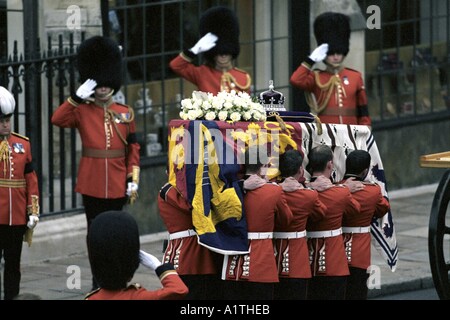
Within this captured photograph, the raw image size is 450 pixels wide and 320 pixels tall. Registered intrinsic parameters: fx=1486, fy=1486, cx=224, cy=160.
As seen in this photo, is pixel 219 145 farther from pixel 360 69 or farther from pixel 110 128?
pixel 360 69

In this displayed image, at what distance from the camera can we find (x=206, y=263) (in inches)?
369

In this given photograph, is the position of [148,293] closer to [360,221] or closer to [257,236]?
[257,236]

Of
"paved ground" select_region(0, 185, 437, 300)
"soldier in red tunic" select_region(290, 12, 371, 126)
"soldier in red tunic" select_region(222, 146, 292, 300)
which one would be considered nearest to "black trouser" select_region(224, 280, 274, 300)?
"soldier in red tunic" select_region(222, 146, 292, 300)

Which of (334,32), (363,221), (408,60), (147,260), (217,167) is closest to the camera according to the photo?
(147,260)

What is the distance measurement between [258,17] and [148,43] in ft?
5.36

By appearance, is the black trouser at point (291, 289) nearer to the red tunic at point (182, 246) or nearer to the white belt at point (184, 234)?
the red tunic at point (182, 246)

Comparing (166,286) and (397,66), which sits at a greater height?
(397,66)

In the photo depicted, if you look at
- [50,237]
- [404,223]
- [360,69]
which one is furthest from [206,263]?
[360,69]

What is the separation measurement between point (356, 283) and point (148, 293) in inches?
141

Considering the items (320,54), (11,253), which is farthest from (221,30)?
(11,253)

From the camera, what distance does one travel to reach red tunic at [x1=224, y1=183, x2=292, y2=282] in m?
9.17

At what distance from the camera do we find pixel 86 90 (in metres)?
11.3

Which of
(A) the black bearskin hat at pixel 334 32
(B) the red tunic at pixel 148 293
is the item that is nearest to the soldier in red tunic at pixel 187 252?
(B) the red tunic at pixel 148 293

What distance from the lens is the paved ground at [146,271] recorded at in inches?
454
